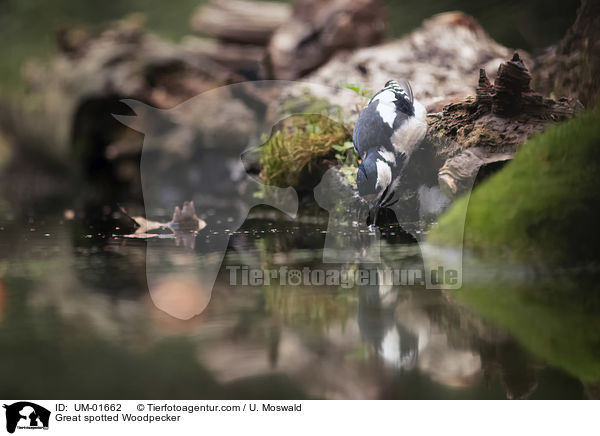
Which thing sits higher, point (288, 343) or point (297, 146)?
point (297, 146)

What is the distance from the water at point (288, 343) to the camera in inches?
30.0

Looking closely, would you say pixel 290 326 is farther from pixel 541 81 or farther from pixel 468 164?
pixel 541 81

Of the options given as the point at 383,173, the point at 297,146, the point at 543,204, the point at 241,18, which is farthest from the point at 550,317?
the point at 241,18

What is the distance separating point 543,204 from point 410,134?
480 mm

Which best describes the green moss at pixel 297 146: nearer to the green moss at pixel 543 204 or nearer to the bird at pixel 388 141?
the bird at pixel 388 141

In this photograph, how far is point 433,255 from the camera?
1.31 metres

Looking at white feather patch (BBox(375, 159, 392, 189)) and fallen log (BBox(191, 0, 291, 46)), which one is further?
fallen log (BBox(191, 0, 291, 46))

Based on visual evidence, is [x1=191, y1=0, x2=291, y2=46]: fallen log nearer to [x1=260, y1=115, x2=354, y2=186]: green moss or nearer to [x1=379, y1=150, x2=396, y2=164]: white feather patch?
[x1=260, y1=115, x2=354, y2=186]: green moss

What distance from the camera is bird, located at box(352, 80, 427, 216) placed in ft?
5.01

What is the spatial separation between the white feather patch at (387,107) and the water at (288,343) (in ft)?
1.92
